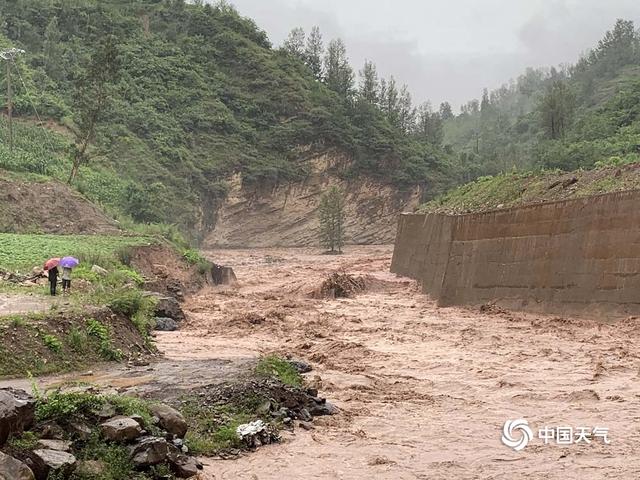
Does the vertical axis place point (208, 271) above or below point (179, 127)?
below

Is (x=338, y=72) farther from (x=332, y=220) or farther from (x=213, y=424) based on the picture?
(x=213, y=424)

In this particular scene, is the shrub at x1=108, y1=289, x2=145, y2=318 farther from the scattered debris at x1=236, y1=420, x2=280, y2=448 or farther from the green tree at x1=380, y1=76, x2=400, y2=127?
the green tree at x1=380, y1=76, x2=400, y2=127

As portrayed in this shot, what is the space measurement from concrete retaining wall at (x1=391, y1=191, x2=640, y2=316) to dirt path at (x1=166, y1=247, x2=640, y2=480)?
78 centimetres

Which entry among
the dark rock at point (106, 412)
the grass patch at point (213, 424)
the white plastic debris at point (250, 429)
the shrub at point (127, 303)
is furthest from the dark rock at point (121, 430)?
the shrub at point (127, 303)

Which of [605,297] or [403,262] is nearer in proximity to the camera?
[605,297]

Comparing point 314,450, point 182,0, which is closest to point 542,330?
point 314,450

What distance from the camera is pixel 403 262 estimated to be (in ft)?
113

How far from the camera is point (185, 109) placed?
225 feet

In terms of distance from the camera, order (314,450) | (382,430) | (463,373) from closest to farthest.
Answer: (314,450) → (382,430) → (463,373)

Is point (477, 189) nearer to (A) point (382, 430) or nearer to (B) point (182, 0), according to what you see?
(A) point (382, 430)

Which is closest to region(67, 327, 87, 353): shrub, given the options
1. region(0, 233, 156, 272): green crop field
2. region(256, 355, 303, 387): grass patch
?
region(256, 355, 303, 387): grass patch

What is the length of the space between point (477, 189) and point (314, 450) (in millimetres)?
25657

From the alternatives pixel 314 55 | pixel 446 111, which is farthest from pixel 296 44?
pixel 446 111

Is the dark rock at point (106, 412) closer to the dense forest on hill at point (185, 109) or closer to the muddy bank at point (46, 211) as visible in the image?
the muddy bank at point (46, 211)
